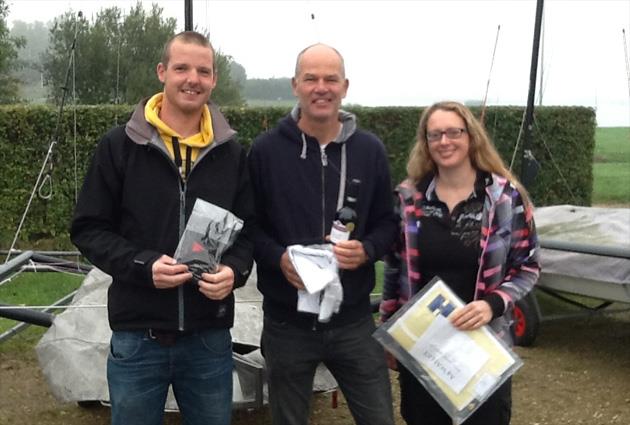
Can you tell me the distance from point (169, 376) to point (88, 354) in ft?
5.97

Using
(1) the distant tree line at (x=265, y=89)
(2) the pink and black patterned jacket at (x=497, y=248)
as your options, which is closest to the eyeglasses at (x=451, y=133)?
Result: (2) the pink and black patterned jacket at (x=497, y=248)

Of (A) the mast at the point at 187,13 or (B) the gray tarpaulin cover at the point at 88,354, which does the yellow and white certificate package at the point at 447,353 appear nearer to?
(B) the gray tarpaulin cover at the point at 88,354

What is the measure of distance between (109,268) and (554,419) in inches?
140

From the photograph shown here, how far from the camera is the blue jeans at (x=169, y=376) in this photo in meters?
3.00

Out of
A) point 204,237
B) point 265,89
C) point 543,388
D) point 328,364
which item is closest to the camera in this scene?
point 204,237

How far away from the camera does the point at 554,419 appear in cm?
538

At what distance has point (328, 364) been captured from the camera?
11.0ft

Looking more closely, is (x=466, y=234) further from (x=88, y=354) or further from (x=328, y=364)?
(x=88, y=354)

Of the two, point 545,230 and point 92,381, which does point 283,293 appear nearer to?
point 92,381

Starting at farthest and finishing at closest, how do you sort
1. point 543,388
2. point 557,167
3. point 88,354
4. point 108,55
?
1. point 108,55
2. point 557,167
3. point 543,388
4. point 88,354

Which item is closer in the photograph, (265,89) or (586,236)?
(586,236)

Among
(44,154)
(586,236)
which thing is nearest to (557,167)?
(586,236)

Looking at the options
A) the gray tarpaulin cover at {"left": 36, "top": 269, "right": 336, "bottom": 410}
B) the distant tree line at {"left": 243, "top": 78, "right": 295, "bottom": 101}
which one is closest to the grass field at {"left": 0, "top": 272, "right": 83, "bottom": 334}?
the gray tarpaulin cover at {"left": 36, "top": 269, "right": 336, "bottom": 410}

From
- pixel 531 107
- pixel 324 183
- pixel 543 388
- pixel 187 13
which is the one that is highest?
pixel 187 13
